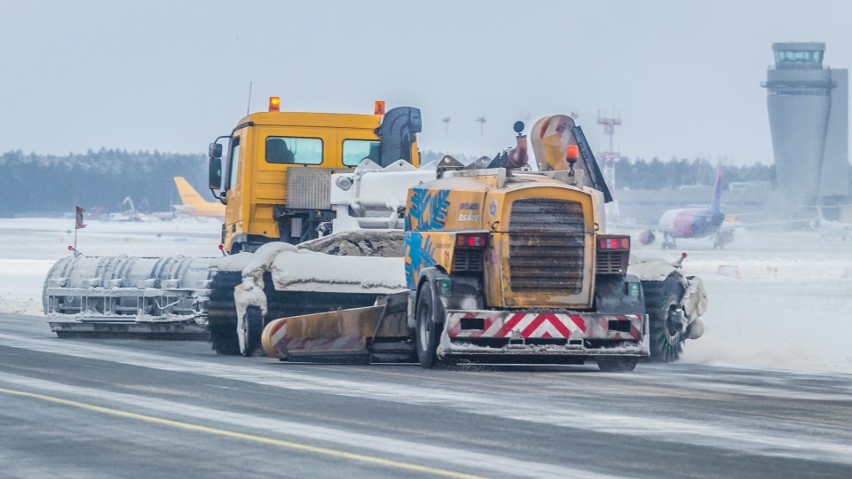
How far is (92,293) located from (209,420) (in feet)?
35.3

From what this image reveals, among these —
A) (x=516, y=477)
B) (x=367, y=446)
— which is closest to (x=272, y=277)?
(x=367, y=446)

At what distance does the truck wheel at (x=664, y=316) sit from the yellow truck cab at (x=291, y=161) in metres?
5.43

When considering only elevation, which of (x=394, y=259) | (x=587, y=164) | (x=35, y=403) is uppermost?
(x=587, y=164)

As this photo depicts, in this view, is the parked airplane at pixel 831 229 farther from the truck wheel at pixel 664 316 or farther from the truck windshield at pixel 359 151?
the truck wheel at pixel 664 316

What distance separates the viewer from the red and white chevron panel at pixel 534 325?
1642cm

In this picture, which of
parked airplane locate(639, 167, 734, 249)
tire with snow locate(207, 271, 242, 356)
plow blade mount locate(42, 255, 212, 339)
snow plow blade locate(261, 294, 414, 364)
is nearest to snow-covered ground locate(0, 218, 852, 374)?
parked airplane locate(639, 167, 734, 249)

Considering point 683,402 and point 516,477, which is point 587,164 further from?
point 516,477

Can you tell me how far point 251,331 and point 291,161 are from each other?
433 centimetres

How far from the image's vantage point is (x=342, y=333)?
18.2 m

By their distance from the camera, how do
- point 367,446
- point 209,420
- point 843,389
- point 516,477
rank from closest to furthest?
point 516,477 < point 367,446 < point 209,420 < point 843,389

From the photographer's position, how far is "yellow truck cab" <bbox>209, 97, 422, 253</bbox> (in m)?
22.6

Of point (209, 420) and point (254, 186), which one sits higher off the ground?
point (254, 186)

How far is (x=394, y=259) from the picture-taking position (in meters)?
19.0

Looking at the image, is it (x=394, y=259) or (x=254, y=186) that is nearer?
(x=394, y=259)
